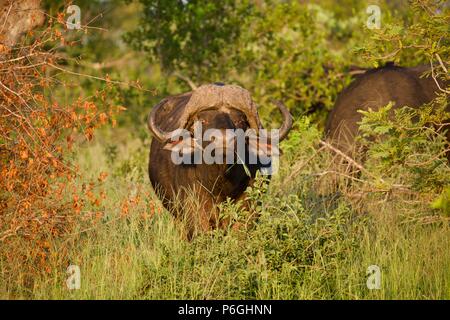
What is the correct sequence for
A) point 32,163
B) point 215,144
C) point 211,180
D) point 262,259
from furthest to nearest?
point 211,180
point 215,144
point 32,163
point 262,259

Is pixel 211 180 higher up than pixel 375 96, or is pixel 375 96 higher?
pixel 375 96

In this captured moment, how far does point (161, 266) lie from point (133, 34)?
19.0 feet

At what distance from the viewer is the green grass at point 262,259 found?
550cm

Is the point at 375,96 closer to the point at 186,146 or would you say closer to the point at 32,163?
the point at 186,146

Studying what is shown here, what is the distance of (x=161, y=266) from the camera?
5.80 metres

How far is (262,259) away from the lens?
5.64m

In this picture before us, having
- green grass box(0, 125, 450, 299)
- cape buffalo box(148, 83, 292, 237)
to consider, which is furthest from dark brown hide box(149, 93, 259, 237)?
green grass box(0, 125, 450, 299)

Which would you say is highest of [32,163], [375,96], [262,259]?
[375,96]

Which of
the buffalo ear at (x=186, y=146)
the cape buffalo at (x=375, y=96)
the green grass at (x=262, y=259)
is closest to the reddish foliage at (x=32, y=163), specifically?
the green grass at (x=262, y=259)

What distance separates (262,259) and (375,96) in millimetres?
4148

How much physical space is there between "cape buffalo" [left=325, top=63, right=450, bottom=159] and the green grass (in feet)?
7.89

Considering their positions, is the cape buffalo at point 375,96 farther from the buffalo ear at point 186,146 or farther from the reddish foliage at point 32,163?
the reddish foliage at point 32,163

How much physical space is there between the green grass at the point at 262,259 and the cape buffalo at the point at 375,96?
2.41m

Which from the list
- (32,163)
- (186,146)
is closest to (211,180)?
(186,146)
